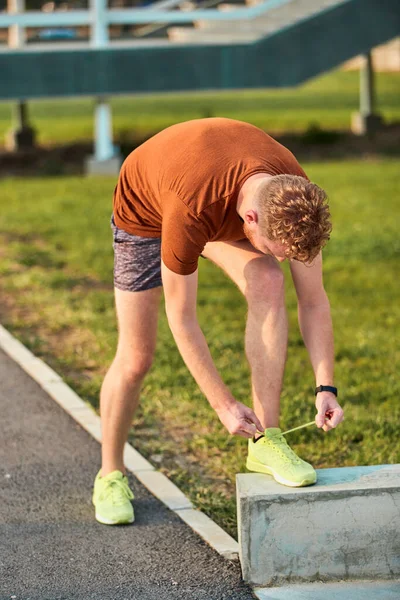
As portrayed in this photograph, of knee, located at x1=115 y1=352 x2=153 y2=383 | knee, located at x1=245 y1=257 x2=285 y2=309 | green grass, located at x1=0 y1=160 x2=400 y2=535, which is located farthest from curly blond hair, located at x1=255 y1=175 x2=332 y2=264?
green grass, located at x1=0 y1=160 x2=400 y2=535

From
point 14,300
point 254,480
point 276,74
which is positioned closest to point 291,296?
point 14,300

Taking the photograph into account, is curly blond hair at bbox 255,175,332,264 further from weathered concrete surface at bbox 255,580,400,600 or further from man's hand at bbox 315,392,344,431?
weathered concrete surface at bbox 255,580,400,600

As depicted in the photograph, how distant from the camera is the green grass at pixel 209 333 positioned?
5551mm

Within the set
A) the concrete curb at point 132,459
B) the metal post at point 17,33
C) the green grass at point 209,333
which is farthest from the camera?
the metal post at point 17,33

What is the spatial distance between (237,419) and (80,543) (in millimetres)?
1028

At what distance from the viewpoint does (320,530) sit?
4125 millimetres

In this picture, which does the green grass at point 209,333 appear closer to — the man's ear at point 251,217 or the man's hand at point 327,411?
the man's hand at point 327,411

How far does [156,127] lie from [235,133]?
16058 mm

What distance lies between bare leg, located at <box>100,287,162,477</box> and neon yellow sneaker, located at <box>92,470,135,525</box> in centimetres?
6

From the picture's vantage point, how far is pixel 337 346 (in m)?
7.38

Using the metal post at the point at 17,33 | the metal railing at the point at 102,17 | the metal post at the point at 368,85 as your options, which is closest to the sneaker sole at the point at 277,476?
the metal railing at the point at 102,17

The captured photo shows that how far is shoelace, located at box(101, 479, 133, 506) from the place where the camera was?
4.76 meters

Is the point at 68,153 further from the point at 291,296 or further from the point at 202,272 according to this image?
the point at 291,296

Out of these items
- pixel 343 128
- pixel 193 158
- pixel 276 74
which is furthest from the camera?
pixel 343 128
